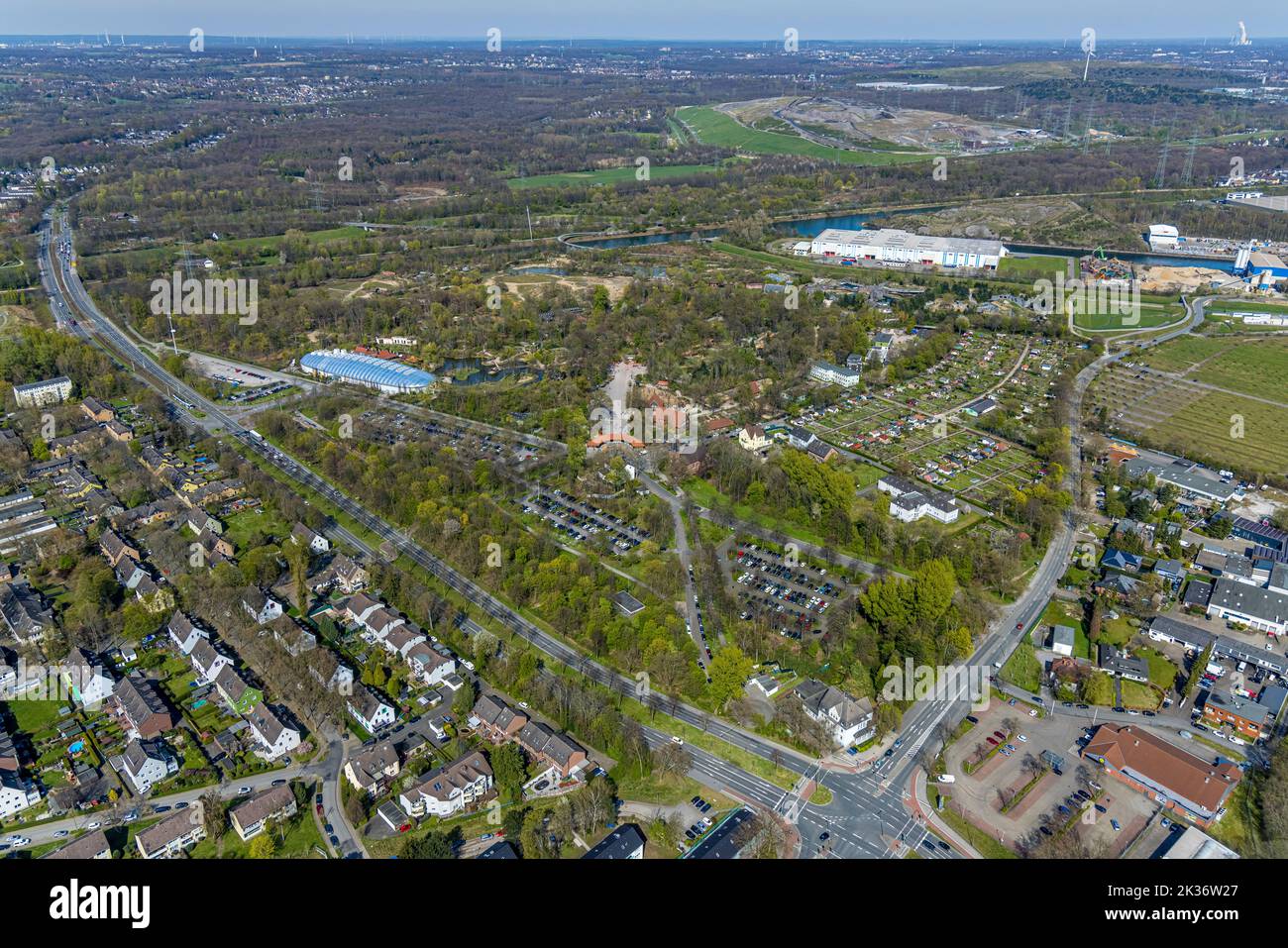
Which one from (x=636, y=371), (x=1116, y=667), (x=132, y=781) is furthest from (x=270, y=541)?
(x=1116, y=667)

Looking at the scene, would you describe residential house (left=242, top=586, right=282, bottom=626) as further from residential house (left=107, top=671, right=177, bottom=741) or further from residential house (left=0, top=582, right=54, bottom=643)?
residential house (left=0, top=582, right=54, bottom=643)

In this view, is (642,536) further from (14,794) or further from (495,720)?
(14,794)

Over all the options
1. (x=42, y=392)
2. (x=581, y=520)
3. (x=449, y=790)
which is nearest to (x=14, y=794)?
(x=449, y=790)

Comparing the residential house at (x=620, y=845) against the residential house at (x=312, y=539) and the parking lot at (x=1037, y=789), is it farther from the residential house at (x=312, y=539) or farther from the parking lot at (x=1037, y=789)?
the residential house at (x=312, y=539)

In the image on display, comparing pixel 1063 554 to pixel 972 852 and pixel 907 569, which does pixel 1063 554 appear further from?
pixel 972 852

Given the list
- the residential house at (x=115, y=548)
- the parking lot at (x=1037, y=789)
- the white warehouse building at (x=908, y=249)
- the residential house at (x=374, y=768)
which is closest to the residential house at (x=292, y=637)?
the residential house at (x=374, y=768)

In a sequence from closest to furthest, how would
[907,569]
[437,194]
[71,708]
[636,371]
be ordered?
[71,708], [907,569], [636,371], [437,194]
